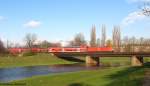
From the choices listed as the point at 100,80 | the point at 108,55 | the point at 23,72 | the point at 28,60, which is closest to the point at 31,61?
the point at 28,60

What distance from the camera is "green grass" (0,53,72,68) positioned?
313ft

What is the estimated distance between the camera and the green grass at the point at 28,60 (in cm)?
9531

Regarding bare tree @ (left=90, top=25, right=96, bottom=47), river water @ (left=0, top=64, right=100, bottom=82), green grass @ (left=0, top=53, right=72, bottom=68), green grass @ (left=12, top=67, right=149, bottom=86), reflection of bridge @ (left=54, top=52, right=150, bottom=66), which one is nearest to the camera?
green grass @ (left=12, top=67, right=149, bottom=86)

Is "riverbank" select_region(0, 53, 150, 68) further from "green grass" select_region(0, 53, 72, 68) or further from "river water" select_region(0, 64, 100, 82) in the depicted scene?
"river water" select_region(0, 64, 100, 82)

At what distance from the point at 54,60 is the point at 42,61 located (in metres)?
5.79

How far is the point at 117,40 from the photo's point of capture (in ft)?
498

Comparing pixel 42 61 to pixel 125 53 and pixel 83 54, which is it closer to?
pixel 83 54

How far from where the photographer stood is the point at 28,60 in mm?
105438

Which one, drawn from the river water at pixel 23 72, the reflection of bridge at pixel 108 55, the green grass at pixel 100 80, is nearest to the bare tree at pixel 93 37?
the reflection of bridge at pixel 108 55

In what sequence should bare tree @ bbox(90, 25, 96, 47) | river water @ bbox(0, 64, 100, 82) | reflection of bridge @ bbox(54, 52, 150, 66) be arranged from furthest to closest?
bare tree @ bbox(90, 25, 96, 47), reflection of bridge @ bbox(54, 52, 150, 66), river water @ bbox(0, 64, 100, 82)

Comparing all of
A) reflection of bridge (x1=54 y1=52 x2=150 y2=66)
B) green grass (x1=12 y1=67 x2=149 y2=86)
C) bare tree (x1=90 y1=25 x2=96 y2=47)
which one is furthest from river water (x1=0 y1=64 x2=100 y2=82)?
bare tree (x1=90 y1=25 x2=96 y2=47)

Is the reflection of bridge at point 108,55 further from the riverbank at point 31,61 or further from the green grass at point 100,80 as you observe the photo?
the green grass at point 100,80

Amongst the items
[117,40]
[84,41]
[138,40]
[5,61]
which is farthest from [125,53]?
[84,41]

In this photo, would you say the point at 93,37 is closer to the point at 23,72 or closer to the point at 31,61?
the point at 31,61
